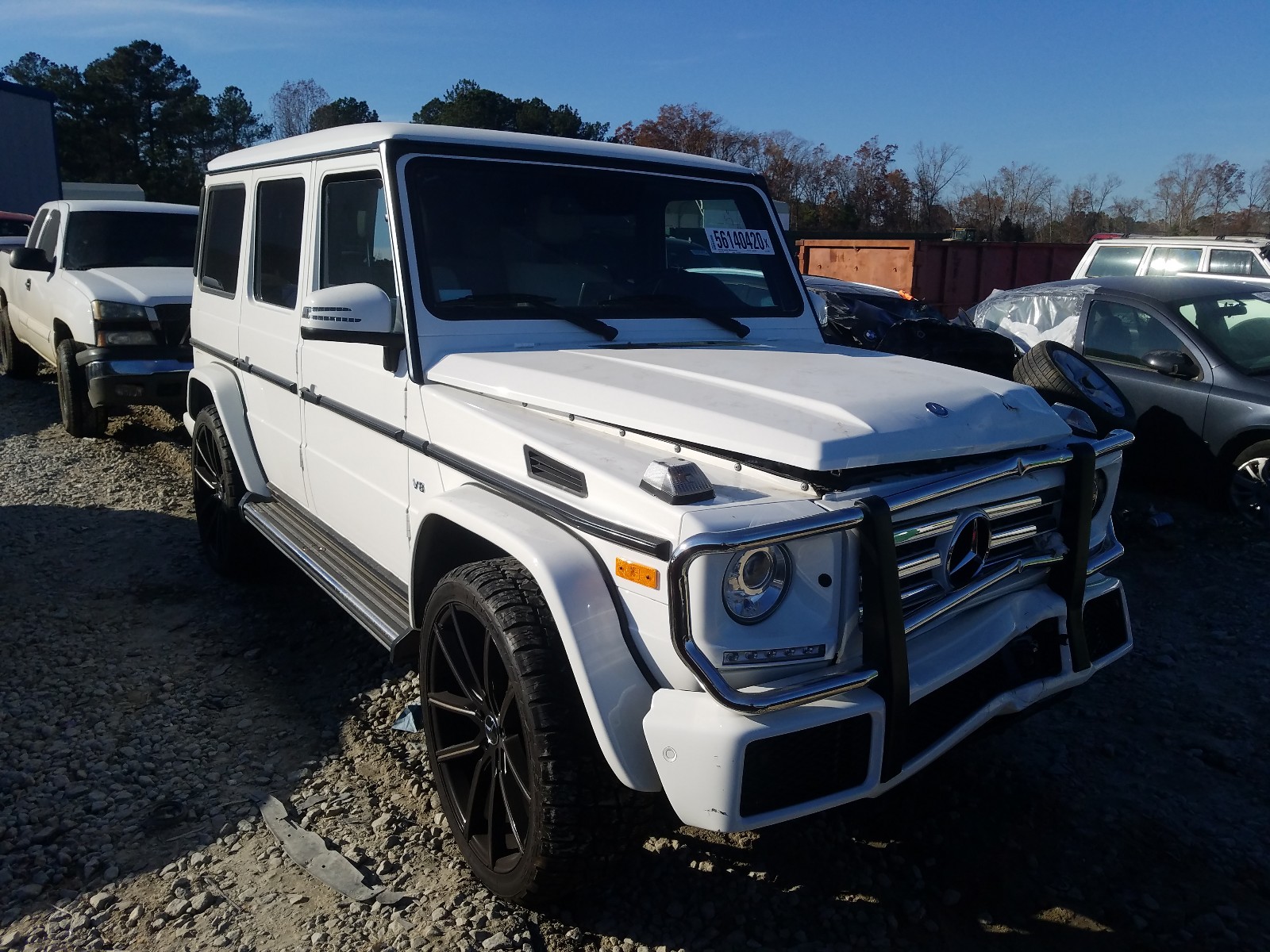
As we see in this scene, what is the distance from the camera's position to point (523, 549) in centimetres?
240

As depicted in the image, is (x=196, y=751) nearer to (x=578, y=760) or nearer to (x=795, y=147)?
(x=578, y=760)

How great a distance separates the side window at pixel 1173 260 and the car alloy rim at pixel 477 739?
10729 millimetres

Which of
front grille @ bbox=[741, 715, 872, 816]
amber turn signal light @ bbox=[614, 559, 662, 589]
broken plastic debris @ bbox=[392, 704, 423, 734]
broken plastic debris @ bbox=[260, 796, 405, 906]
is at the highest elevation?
amber turn signal light @ bbox=[614, 559, 662, 589]

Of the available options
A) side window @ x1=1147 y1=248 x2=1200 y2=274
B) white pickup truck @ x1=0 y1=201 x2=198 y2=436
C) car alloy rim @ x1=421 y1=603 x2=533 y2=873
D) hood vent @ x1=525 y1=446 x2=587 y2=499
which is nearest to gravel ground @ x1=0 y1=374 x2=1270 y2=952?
car alloy rim @ x1=421 y1=603 x2=533 y2=873

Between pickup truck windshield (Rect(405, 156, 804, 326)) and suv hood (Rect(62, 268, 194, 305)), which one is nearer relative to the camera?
pickup truck windshield (Rect(405, 156, 804, 326))

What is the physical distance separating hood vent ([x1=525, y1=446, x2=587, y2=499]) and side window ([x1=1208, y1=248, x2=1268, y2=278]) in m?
10.6

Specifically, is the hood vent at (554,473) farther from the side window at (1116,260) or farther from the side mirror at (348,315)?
the side window at (1116,260)

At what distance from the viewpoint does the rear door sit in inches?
252

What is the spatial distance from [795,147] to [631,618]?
3718 centimetres

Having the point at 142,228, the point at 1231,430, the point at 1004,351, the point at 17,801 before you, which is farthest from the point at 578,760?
the point at 142,228

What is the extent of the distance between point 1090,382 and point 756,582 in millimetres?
2489

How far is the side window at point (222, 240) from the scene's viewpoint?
474cm

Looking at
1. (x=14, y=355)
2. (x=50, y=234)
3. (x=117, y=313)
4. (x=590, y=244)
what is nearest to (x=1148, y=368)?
(x=590, y=244)

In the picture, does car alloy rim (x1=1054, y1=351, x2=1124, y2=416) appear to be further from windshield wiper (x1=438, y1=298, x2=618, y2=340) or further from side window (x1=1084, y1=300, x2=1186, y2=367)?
side window (x1=1084, y1=300, x2=1186, y2=367)
